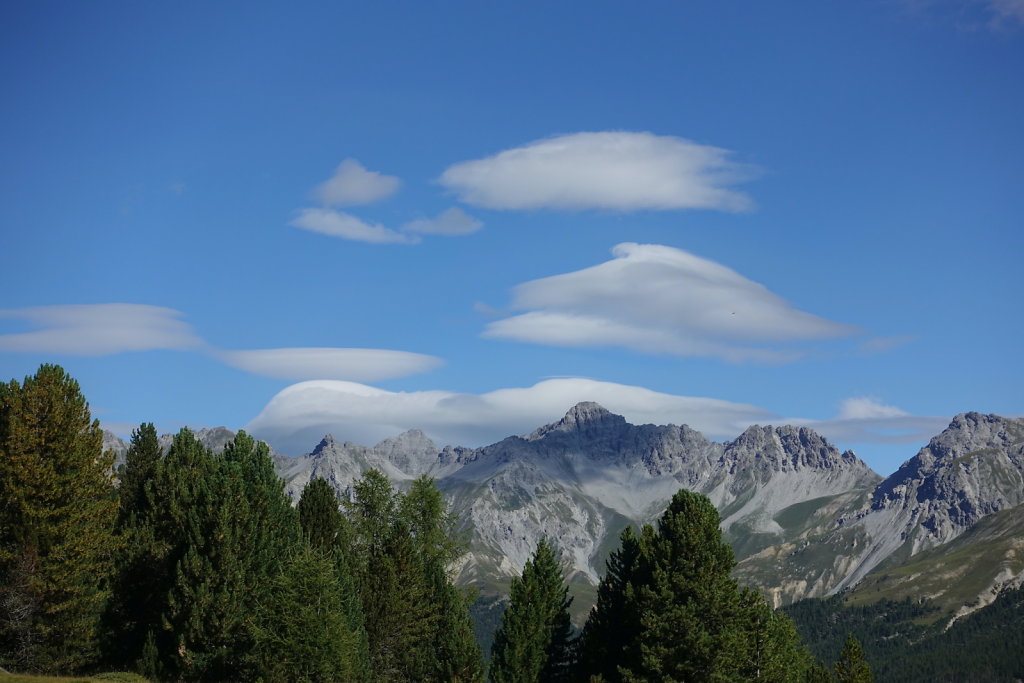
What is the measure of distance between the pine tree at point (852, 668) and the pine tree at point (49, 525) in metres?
97.1

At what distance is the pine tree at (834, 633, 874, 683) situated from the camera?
130 metres

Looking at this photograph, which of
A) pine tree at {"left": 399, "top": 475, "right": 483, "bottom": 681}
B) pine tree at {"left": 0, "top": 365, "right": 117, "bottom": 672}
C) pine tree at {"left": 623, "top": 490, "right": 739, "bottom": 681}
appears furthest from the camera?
pine tree at {"left": 399, "top": 475, "right": 483, "bottom": 681}

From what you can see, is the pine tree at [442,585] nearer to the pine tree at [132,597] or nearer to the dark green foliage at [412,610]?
the dark green foliage at [412,610]

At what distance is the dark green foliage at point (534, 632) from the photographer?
85188mm

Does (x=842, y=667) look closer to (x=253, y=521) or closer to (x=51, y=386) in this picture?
(x=253, y=521)

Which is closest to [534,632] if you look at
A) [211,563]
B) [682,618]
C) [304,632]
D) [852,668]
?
[682,618]

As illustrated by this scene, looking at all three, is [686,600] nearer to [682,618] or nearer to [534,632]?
[682,618]

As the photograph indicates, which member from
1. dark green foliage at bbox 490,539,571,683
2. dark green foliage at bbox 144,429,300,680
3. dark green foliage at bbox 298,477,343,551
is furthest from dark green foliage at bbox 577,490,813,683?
dark green foliage at bbox 298,477,343,551

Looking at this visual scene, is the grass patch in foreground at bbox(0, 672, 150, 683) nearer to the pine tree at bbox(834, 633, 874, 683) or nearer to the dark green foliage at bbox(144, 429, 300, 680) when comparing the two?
the dark green foliage at bbox(144, 429, 300, 680)

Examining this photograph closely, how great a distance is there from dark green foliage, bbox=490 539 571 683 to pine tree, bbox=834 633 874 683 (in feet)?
189

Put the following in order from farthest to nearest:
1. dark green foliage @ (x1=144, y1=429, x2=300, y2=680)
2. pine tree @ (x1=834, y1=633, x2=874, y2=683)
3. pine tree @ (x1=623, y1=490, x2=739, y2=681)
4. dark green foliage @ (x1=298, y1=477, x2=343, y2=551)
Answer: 1. pine tree @ (x1=834, y1=633, x2=874, y2=683)
2. dark green foliage @ (x1=298, y1=477, x2=343, y2=551)
3. pine tree @ (x1=623, y1=490, x2=739, y2=681)
4. dark green foliage @ (x1=144, y1=429, x2=300, y2=680)

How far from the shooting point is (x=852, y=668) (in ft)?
433

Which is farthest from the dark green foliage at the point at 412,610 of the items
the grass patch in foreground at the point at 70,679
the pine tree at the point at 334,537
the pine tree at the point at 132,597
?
the grass patch in foreground at the point at 70,679

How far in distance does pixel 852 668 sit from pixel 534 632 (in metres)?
66.5
